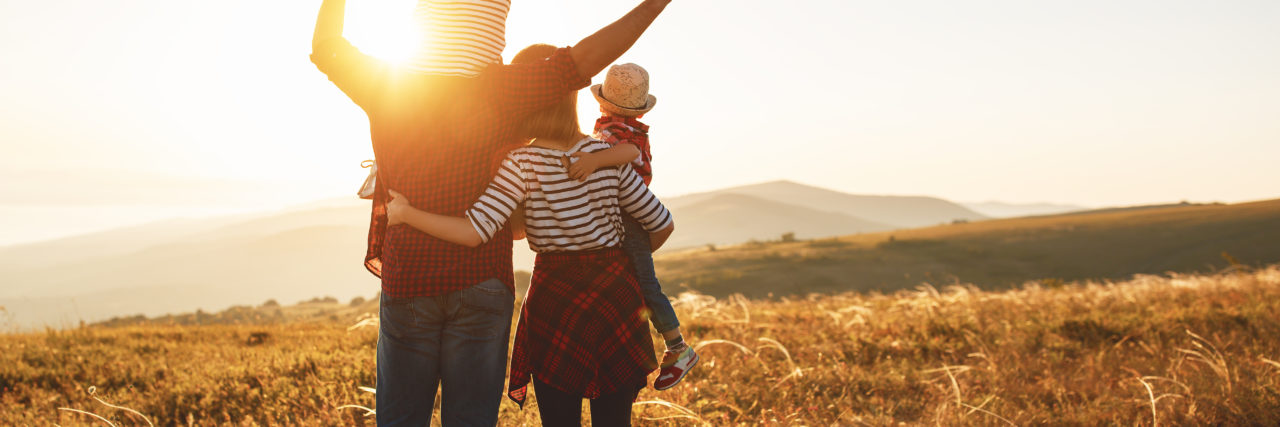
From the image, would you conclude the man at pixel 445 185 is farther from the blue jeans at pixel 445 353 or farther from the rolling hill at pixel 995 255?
the rolling hill at pixel 995 255

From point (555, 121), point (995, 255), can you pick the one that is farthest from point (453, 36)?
point (995, 255)

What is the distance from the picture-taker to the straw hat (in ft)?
9.32

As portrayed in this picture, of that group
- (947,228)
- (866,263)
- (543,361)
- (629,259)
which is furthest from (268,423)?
(947,228)

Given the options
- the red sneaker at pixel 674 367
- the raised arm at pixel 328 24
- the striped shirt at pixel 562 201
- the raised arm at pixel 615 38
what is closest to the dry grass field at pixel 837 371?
the red sneaker at pixel 674 367

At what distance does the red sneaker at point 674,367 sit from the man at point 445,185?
86 centimetres

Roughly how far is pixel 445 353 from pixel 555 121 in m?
0.99

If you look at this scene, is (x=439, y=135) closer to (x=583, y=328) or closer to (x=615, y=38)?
(x=615, y=38)

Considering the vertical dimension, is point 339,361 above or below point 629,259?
below

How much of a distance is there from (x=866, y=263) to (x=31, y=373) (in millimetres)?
39897

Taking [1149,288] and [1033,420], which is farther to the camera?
[1149,288]

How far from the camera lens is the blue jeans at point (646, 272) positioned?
3025mm

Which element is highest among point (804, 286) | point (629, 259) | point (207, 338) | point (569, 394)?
point (629, 259)

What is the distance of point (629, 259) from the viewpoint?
9.94 ft

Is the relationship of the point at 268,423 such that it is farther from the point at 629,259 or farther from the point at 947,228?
the point at 947,228
